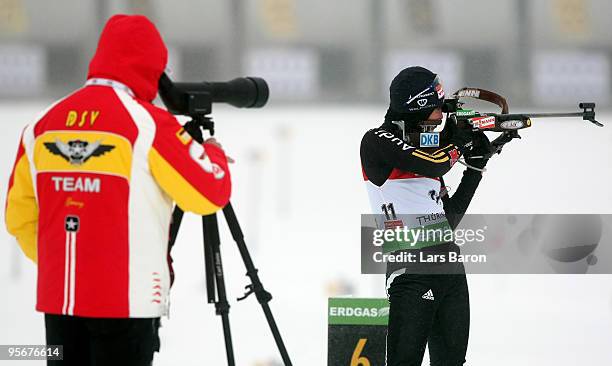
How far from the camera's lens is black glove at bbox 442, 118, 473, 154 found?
94.9 inches

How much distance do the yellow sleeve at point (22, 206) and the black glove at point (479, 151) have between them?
3.95 feet

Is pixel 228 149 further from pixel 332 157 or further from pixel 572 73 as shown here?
pixel 572 73

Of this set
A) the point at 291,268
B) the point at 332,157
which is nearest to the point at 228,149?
the point at 332,157

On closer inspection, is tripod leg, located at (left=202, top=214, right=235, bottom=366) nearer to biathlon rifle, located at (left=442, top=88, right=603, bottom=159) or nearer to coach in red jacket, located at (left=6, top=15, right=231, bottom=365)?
coach in red jacket, located at (left=6, top=15, right=231, bottom=365)

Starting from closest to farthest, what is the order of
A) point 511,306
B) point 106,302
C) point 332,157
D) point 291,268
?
point 106,302 < point 511,306 < point 291,268 < point 332,157

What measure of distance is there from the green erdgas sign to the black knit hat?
0.61m

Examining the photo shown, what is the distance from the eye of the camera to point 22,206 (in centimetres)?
197

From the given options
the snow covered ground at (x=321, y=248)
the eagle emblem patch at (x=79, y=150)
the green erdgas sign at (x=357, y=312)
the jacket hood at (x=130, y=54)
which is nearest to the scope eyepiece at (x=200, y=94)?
the jacket hood at (x=130, y=54)

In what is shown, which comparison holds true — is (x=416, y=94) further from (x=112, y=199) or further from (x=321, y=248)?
(x=321, y=248)

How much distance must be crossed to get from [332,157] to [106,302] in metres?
2.55

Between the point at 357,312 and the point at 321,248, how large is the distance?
1213 mm

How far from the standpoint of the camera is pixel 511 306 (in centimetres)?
326

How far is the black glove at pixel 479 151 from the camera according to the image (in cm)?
245

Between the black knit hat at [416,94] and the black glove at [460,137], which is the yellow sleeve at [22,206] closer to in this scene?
the black knit hat at [416,94]
